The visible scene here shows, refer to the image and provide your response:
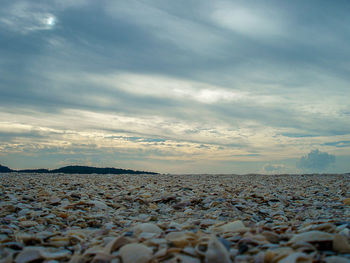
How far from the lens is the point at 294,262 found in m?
2.14

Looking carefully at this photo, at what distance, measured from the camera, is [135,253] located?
238 cm

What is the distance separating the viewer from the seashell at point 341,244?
7.97 feet

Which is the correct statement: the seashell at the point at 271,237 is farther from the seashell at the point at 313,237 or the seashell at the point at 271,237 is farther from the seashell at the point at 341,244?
the seashell at the point at 341,244

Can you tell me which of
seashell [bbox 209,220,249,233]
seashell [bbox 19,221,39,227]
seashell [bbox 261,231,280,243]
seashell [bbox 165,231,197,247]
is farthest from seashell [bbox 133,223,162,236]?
seashell [bbox 19,221,39,227]

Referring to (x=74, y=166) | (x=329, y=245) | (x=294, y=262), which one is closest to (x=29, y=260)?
(x=294, y=262)

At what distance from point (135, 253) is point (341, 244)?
1853mm

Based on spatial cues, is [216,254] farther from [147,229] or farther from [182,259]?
[147,229]

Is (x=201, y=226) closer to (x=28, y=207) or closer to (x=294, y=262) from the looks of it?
(x=294, y=262)

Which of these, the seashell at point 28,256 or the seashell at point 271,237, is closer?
the seashell at point 28,256

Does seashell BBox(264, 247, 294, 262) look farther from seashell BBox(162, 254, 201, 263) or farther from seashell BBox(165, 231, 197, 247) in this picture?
seashell BBox(165, 231, 197, 247)

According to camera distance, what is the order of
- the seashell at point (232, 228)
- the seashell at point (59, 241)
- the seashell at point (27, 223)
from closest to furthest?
the seashell at point (59, 241) → the seashell at point (232, 228) → the seashell at point (27, 223)

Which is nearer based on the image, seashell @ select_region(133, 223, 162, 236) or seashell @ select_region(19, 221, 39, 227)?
seashell @ select_region(133, 223, 162, 236)

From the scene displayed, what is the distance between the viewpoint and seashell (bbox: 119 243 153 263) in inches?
91.5

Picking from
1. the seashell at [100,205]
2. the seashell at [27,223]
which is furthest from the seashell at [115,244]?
the seashell at [100,205]
